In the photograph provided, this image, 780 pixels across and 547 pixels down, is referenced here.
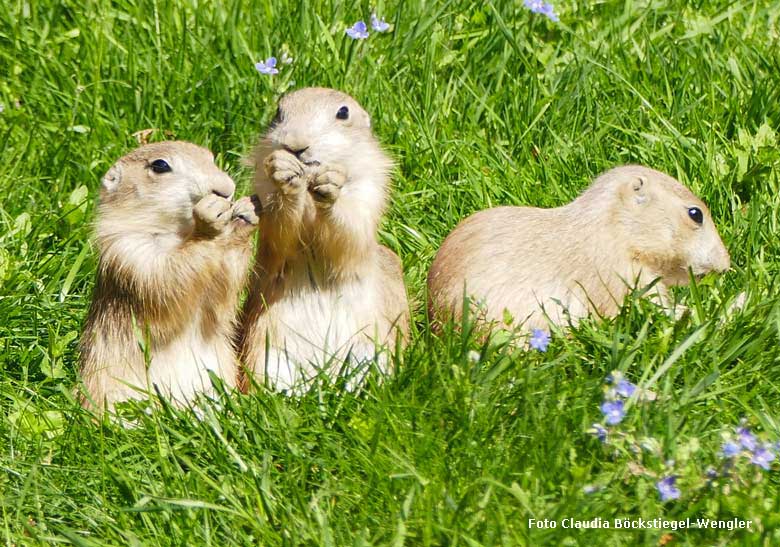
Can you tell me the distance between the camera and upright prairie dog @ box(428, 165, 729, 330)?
502 cm

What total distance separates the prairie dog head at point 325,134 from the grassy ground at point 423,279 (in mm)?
743

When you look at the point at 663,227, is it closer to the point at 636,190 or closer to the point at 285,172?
the point at 636,190

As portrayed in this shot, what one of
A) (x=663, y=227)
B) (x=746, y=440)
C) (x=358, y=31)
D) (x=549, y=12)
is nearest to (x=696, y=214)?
(x=663, y=227)

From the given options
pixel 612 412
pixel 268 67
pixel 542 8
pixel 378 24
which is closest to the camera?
pixel 612 412

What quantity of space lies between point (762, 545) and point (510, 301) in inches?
70.3

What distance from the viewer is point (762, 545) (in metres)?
3.41

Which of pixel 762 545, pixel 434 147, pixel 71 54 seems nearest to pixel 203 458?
pixel 762 545

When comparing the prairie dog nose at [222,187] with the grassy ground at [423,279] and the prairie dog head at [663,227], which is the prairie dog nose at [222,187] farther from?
the prairie dog head at [663,227]

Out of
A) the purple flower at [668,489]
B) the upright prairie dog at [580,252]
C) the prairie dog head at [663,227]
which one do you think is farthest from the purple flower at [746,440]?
the prairie dog head at [663,227]

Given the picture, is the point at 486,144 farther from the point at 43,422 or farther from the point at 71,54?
the point at 43,422

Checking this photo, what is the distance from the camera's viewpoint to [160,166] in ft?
15.8

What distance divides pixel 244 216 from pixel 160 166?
15.7 inches

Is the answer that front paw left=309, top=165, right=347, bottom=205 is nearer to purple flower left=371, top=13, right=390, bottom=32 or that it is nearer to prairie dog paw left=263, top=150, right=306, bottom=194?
prairie dog paw left=263, top=150, right=306, bottom=194

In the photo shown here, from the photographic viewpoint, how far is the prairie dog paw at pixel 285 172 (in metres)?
4.69
